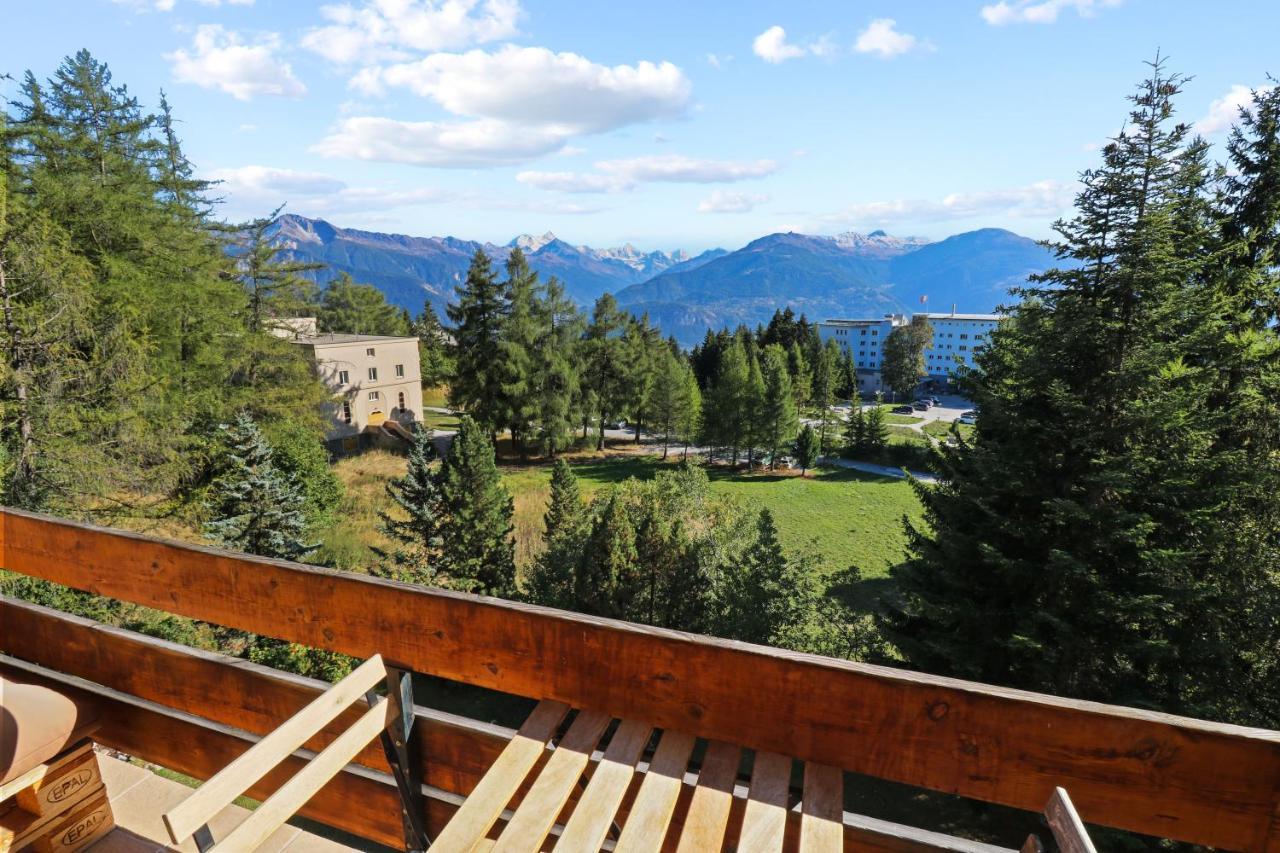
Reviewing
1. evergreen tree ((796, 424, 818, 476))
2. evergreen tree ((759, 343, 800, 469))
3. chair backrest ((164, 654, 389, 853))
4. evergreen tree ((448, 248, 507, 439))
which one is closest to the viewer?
chair backrest ((164, 654, 389, 853))

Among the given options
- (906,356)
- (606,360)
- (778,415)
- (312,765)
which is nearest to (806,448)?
(778,415)

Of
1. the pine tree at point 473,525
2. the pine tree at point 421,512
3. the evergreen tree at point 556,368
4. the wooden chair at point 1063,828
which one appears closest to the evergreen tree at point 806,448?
the evergreen tree at point 556,368

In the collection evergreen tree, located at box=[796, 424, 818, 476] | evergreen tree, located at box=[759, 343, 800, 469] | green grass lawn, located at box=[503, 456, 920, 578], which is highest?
evergreen tree, located at box=[759, 343, 800, 469]

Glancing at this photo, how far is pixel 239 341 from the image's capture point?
21578 millimetres

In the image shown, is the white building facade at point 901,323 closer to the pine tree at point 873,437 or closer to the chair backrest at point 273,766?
the pine tree at point 873,437

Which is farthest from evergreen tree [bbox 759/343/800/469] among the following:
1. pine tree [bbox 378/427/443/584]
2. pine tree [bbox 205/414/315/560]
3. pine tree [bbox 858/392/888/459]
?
pine tree [bbox 205/414/315/560]

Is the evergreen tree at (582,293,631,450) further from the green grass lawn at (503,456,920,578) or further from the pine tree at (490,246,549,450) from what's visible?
the pine tree at (490,246,549,450)

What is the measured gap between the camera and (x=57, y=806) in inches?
81.3

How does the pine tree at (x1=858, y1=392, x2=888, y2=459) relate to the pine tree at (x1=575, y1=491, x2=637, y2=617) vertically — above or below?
below

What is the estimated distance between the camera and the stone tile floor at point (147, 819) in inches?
86.7

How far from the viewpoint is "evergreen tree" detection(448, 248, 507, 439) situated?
3388 cm

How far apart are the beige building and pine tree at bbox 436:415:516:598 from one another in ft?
54.6

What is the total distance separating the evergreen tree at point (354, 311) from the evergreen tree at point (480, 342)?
2344 cm

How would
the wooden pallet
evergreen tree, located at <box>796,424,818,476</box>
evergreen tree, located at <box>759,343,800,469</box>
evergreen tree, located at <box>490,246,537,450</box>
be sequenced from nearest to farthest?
the wooden pallet < evergreen tree, located at <box>490,246,537,450</box> < evergreen tree, located at <box>759,343,800,469</box> < evergreen tree, located at <box>796,424,818,476</box>
